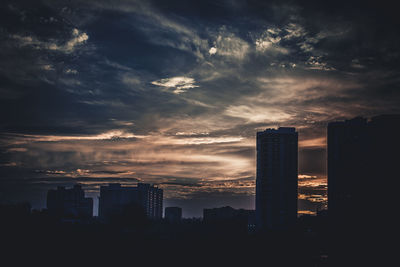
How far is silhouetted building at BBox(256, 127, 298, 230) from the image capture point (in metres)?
158

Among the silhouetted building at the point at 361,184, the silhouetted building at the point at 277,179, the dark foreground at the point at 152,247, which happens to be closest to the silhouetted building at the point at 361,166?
the silhouetted building at the point at 361,184

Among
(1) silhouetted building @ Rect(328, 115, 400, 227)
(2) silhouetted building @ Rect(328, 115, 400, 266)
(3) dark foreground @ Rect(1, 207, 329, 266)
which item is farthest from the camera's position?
(1) silhouetted building @ Rect(328, 115, 400, 227)

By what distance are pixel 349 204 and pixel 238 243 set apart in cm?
3869

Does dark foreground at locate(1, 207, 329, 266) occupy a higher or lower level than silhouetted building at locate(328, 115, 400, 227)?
lower

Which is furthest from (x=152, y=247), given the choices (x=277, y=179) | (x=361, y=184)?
(x=277, y=179)

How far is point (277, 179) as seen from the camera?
161m

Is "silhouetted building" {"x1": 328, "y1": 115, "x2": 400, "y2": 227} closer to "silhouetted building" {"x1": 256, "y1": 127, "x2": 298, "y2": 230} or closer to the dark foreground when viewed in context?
the dark foreground

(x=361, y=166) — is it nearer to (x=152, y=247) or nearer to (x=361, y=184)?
(x=361, y=184)

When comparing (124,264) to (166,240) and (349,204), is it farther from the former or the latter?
(349,204)

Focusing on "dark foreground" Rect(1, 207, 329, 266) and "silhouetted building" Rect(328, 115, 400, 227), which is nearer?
"dark foreground" Rect(1, 207, 329, 266)

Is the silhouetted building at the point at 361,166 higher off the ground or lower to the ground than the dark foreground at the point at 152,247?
higher

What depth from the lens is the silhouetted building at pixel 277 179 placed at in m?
158

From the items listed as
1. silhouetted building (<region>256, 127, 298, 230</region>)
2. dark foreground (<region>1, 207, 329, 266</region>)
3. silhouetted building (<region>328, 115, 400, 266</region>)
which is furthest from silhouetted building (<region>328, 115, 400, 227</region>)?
silhouetted building (<region>256, 127, 298, 230</region>)

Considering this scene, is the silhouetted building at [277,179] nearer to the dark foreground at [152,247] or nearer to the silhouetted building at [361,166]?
the silhouetted building at [361,166]
